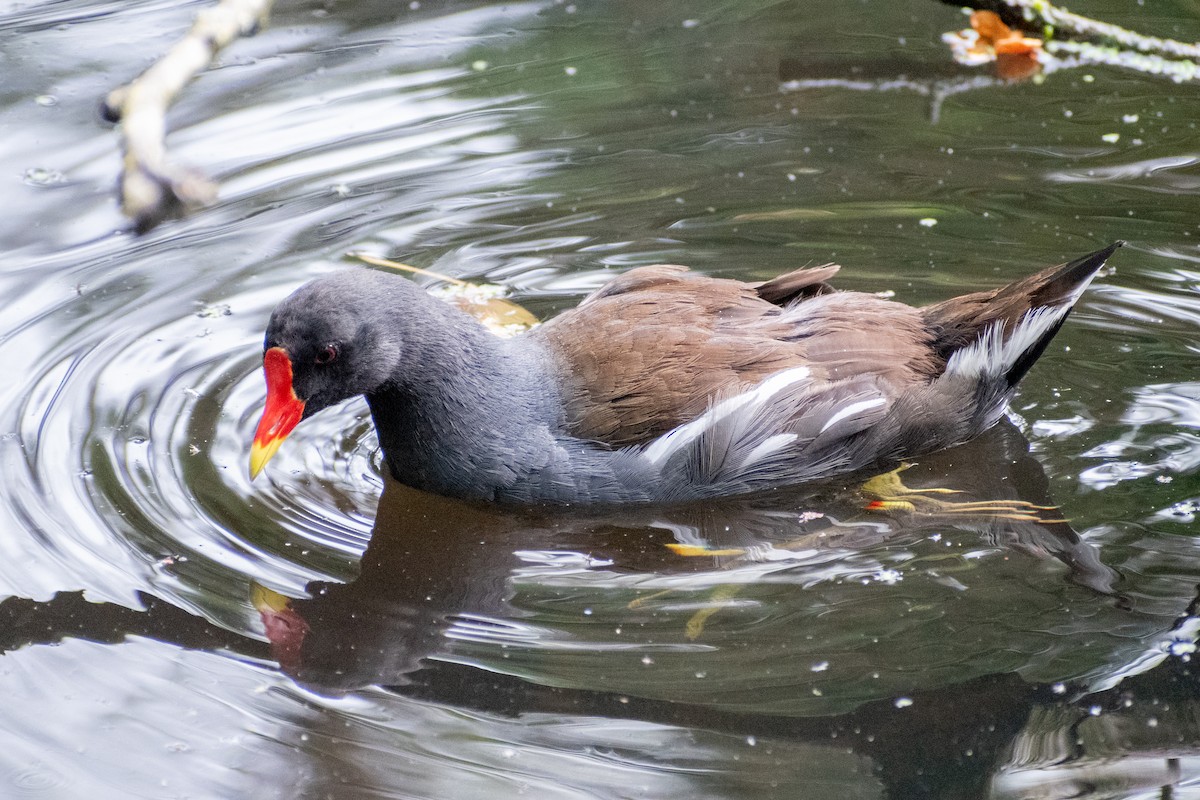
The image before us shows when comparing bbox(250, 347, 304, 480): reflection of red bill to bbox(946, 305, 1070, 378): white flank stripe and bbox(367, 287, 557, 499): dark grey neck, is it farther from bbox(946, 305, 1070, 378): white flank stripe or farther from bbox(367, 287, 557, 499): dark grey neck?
bbox(946, 305, 1070, 378): white flank stripe

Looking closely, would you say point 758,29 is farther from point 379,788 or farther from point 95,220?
point 379,788

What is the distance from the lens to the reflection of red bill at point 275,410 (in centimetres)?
388

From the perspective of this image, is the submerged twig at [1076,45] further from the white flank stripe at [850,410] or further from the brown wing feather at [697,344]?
the white flank stripe at [850,410]

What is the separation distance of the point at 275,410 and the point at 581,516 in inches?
38.3

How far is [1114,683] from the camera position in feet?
10.6

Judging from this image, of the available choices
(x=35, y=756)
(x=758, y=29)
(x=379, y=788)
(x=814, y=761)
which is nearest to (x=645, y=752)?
(x=814, y=761)

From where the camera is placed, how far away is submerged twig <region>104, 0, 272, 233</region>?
5.49 meters

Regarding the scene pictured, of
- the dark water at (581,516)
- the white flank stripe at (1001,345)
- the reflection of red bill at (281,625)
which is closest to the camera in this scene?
the dark water at (581,516)

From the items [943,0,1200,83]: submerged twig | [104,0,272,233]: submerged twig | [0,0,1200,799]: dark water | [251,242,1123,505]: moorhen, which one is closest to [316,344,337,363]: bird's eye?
[251,242,1123,505]: moorhen

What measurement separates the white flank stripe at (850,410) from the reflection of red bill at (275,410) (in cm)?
160

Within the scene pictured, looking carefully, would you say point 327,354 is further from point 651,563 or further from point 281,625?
point 651,563

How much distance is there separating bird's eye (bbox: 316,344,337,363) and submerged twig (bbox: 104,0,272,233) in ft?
6.86

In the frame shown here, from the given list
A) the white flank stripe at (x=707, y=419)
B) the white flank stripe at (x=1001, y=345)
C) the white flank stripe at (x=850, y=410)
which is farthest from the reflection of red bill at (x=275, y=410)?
the white flank stripe at (x=1001, y=345)

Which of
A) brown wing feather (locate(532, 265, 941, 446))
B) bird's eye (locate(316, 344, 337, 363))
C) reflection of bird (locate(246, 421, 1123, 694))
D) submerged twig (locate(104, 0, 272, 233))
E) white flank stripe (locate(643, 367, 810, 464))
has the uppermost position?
submerged twig (locate(104, 0, 272, 233))
